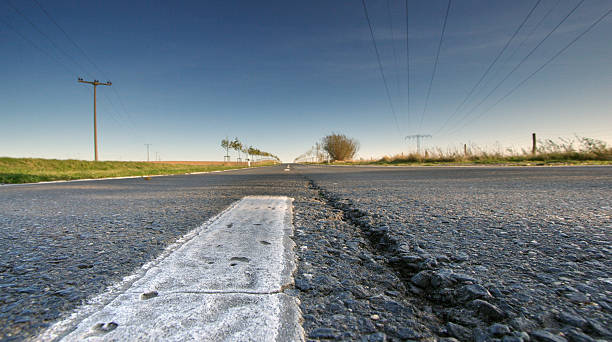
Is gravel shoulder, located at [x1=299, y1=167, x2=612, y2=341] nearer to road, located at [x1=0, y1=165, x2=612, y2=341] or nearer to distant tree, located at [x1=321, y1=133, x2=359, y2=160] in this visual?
road, located at [x1=0, y1=165, x2=612, y2=341]

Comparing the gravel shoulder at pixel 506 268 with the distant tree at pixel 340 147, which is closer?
the gravel shoulder at pixel 506 268

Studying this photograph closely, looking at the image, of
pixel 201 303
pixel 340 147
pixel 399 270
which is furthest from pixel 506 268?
pixel 340 147

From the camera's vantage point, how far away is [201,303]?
28.0 inches

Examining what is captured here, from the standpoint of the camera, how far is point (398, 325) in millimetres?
673

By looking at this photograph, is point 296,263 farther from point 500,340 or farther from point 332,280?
point 500,340

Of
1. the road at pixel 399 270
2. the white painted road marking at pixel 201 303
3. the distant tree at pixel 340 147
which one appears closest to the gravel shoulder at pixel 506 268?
the road at pixel 399 270

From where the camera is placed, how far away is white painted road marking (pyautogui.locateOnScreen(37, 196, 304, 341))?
23.6 inches

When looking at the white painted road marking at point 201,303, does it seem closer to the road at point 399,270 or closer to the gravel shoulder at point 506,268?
the road at point 399,270

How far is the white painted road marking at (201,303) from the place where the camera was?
601mm

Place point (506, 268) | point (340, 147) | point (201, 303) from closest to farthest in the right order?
1. point (201, 303)
2. point (506, 268)
3. point (340, 147)

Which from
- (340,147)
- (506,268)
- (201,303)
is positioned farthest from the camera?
(340,147)

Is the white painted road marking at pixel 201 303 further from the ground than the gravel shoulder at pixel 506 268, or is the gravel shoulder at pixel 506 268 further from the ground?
the white painted road marking at pixel 201 303

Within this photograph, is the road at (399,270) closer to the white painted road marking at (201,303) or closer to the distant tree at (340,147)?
the white painted road marking at (201,303)

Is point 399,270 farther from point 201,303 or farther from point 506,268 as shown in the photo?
point 201,303
